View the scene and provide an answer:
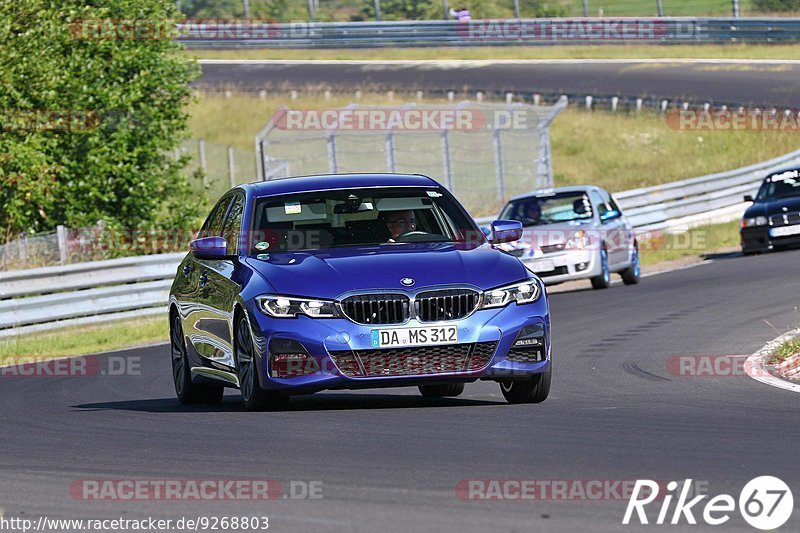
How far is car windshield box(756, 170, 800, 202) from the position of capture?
2852 cm

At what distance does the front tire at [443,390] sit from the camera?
478 inches

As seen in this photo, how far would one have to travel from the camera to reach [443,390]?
40.5ft

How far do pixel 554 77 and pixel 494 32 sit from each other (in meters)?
7.91

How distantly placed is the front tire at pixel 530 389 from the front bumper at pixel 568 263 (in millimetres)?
12831

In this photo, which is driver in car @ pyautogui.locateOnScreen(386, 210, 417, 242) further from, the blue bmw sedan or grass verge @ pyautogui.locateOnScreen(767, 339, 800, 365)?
grass verge @ pyautogui.locateOnScreen(767, 339, 800, 365)

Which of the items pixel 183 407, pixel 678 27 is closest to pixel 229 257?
pixel 183 407

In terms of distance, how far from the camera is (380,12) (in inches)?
2506

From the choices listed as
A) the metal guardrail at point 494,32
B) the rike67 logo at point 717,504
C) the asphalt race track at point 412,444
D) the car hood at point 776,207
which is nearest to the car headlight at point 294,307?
the asphalt race track at point 412,444

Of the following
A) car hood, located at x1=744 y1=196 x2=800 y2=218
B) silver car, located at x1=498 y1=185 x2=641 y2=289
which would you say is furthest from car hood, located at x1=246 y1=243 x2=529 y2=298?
car hood, located at x1=744 y1=196 x2=800 y2=218

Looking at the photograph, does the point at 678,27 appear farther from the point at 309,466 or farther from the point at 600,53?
the point at 309,466

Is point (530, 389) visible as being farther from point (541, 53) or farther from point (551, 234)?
point (541, 53)

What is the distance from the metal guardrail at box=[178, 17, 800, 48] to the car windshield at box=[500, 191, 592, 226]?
32.4m

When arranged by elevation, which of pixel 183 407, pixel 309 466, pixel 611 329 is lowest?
pixel 611 329

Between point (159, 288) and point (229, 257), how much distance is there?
12.6m
